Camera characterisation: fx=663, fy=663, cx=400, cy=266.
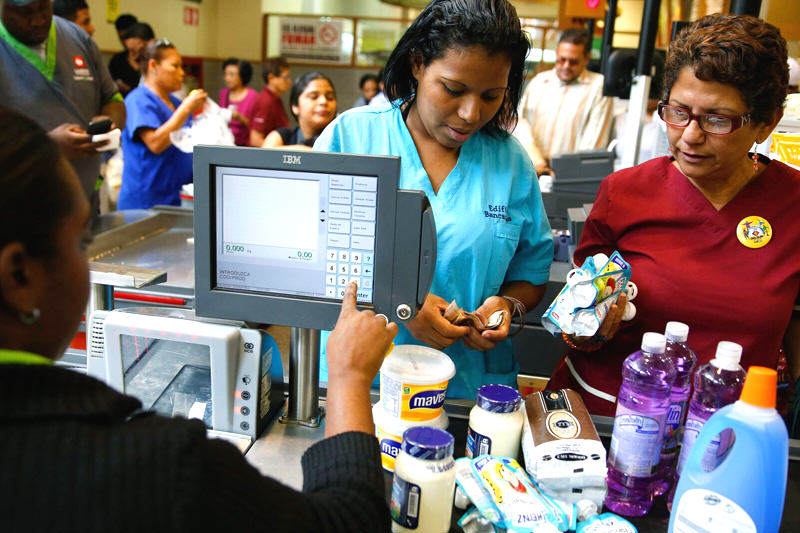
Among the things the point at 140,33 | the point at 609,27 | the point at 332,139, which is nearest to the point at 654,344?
the point at 332,139

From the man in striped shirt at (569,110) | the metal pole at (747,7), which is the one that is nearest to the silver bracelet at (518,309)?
the metal pole at (747,7)

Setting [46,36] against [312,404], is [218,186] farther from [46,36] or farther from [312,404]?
[46,36]

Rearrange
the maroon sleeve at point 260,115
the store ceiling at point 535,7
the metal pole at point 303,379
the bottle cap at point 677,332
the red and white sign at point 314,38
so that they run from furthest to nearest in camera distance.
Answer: the red and white sign at point 314,38
the store ceiling at point 535,7
the maroon sleeve at point 260,115
the metal pole at point 303,379
the bottle cap at point 677,332

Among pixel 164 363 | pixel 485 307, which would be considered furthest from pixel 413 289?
pixel 164 363

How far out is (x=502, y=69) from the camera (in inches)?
54.8

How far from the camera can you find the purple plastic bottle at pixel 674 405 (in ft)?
3.59

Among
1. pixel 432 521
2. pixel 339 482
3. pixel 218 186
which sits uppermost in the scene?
pixel 218 186

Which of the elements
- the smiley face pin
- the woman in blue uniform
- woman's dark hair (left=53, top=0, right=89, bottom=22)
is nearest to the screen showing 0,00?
the smiley face pin

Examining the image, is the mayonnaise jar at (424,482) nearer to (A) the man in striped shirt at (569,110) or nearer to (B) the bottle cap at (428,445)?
(B) the bottle cap at (428,445)

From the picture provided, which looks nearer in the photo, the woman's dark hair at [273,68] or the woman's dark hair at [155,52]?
the woman's dark hair at [155,52]

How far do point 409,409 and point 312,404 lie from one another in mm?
262

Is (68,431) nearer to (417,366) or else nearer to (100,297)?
(417,366)

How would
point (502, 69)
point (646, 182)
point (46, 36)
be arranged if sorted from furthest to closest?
point (46, 36), point (646, 182), point (502, 69)

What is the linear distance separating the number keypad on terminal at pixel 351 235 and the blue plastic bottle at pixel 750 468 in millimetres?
576
